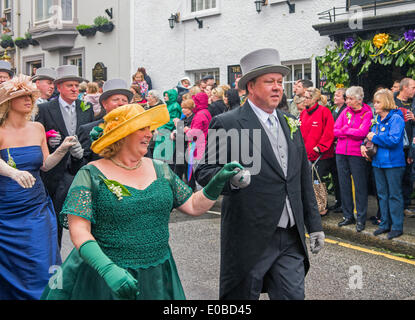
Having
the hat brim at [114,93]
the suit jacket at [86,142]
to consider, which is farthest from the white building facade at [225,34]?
the suit jacket at [86,142]

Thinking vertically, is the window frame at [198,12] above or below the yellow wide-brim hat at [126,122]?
above

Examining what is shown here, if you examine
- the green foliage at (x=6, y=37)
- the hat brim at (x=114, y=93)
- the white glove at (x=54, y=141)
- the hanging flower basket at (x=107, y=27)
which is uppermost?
the green foliage at (x=6, y=37)

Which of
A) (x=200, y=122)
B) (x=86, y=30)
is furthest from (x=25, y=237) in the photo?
(x=86, y=30)

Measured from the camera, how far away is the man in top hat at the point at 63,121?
572 cm

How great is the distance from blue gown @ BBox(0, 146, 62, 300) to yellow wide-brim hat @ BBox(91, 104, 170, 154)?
1.77 meters

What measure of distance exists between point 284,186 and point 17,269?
238cm

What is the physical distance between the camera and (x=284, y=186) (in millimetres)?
3732

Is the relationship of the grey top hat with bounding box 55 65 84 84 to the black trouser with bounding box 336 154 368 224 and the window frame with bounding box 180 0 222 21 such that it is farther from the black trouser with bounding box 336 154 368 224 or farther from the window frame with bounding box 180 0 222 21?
the window frame with bounding box 180 0 222 21

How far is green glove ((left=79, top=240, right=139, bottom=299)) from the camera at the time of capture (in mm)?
2566

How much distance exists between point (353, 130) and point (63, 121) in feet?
13.6

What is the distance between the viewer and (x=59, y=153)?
15.9 ft

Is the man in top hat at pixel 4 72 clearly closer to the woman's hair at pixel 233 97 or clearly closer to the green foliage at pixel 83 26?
the woman's hair at pixel 233 97
